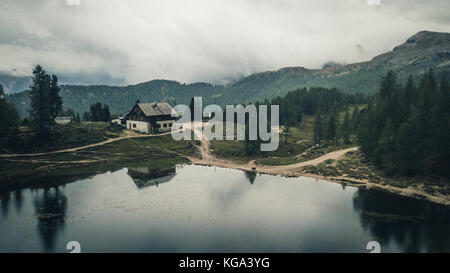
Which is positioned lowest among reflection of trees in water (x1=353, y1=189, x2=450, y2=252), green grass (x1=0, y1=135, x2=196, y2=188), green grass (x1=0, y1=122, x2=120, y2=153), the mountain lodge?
reflection of trees in water (x1=353, y1=189, x2=450, y2=252)

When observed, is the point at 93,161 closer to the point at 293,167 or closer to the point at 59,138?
the point at 59,138

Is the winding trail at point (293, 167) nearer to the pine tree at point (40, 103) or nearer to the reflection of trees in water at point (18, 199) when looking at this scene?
the pine tree at point (40, 103)

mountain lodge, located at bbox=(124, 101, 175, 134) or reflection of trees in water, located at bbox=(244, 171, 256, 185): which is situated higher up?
mountain lodge, located at bbox=(124, 101, 175, 134)

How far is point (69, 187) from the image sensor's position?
6147cm

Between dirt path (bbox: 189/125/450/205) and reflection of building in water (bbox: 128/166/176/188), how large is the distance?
1556cm

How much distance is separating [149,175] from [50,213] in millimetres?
27086

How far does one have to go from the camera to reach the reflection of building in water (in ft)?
218

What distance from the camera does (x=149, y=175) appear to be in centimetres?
7288

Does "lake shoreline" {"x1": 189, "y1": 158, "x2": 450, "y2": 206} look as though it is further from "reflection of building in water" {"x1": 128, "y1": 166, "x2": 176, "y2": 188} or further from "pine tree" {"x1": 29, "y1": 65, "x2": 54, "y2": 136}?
"pine tree" {"x1": 29, "y1": 65, "x2": 54, "y2": 136}

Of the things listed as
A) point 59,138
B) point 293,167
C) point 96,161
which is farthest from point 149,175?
point 59,138

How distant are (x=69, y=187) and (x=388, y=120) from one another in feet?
261

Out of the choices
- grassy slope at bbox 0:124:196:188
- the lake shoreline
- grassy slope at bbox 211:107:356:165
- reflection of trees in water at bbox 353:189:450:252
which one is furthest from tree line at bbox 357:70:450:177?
grassy slope at bbox 0:124:196:188

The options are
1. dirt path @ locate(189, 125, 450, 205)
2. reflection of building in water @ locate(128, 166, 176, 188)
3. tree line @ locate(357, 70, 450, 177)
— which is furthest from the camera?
tree line @ locate(357, 70, 450, 177)
